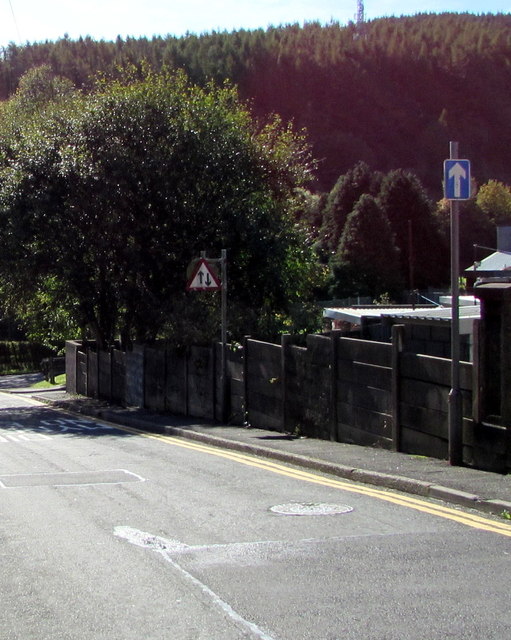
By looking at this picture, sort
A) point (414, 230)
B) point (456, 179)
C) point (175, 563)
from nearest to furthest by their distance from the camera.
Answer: point (175, 563) → point (456, 179) → point (414, 230)

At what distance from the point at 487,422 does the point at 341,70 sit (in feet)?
599

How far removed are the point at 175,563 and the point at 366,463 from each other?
5.13 meters

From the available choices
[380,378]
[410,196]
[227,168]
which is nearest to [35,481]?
[380,378]

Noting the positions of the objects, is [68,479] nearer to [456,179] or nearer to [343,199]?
[456,179]

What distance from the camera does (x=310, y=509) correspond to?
9.24 m

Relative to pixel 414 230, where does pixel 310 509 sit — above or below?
below

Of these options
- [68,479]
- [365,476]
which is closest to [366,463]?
[365,476]

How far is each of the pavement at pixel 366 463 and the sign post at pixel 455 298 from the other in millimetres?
358

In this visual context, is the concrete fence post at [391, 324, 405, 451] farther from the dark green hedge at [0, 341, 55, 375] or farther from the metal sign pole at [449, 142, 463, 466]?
the dark green hedge at [0, 341, 55, 375]

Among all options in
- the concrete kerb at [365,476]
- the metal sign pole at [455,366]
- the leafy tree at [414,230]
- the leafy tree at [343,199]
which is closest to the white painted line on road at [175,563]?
the concrete kerb at [365,476]

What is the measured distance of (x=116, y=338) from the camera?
3494 cm

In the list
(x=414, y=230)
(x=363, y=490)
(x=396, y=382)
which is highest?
(x=414, y=230)

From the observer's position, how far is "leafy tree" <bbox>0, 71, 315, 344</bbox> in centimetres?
2492

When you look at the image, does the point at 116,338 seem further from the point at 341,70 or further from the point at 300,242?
the point at 341,70
